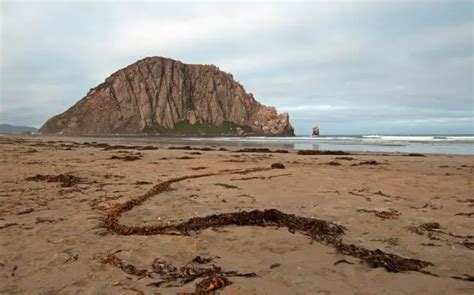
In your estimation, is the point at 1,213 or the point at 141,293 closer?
the point at 141,293

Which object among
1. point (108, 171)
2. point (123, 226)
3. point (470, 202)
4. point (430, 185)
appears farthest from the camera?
point (108, 171)

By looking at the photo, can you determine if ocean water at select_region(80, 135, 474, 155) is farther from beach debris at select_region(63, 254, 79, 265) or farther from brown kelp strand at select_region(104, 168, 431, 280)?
A: beach debris at select_region(63, 254, 79, 265)

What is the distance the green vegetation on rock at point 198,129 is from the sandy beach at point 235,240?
145 metres

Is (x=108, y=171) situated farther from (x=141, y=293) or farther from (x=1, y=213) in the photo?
(x=141, y=293)

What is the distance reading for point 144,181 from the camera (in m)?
10.7

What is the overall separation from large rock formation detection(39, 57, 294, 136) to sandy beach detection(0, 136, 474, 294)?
13839 centimetres

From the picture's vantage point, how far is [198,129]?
15788 centimetres

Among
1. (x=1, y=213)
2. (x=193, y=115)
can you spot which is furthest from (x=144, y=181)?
(x=193, y=115)

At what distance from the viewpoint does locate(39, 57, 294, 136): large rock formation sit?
15162 centimetres

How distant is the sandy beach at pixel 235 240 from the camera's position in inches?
144

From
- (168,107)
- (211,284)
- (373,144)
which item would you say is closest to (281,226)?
(211,284)

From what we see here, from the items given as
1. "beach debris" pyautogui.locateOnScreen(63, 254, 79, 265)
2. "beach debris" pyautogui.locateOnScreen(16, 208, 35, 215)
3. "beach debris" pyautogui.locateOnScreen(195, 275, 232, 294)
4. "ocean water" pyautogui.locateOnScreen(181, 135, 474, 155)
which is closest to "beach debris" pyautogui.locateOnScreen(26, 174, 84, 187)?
"beach debris" pyautogui.locateOnScreen(16, 208, 35, 215)

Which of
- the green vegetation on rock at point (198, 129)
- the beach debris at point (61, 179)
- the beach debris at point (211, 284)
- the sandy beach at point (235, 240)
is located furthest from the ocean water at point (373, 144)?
the green vegetation on rock at point (198, 129)

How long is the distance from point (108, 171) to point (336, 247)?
10.5 metres
